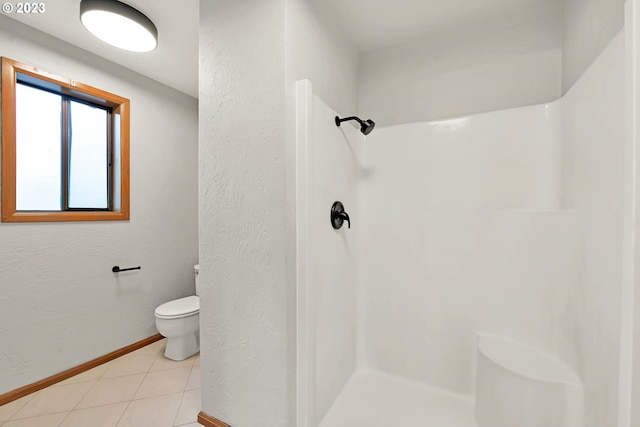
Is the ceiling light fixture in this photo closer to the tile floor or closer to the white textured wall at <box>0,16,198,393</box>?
the white textured wall at <box>0,16,198,393</box>

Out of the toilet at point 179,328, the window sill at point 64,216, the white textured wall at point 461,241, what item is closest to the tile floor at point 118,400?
the toilet at point 179,328

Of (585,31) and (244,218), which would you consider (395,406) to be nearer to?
(244,218)

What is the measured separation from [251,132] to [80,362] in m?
2.12

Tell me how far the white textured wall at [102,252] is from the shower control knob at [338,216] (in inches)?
69.8

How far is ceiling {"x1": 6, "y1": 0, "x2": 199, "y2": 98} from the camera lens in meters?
1.49

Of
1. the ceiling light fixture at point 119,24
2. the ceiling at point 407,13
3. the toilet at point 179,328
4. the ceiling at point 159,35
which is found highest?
the ceiling at point 159,35

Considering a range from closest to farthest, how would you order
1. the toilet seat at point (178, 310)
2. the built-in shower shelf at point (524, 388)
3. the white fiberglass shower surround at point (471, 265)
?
the white fiberglass shower surround at point (471, 265) < the built-in shower shelf at point (524, 388) < the toilet seat at point (178, 310)

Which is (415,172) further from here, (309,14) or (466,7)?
(309,14)

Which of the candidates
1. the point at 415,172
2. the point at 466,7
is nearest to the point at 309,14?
the point at 466,7

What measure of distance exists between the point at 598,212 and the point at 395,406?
1379mm

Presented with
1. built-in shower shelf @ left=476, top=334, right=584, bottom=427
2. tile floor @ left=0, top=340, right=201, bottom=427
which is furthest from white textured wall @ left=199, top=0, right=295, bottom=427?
built-in shower shelf @ left=476, top=334, right=584, bottom=427

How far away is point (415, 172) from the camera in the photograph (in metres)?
1.66

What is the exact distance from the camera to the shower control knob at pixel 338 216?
1.46 metres

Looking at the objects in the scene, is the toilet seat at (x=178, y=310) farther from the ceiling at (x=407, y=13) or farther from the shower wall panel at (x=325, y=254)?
the ceiling at (x=407, y=13)
